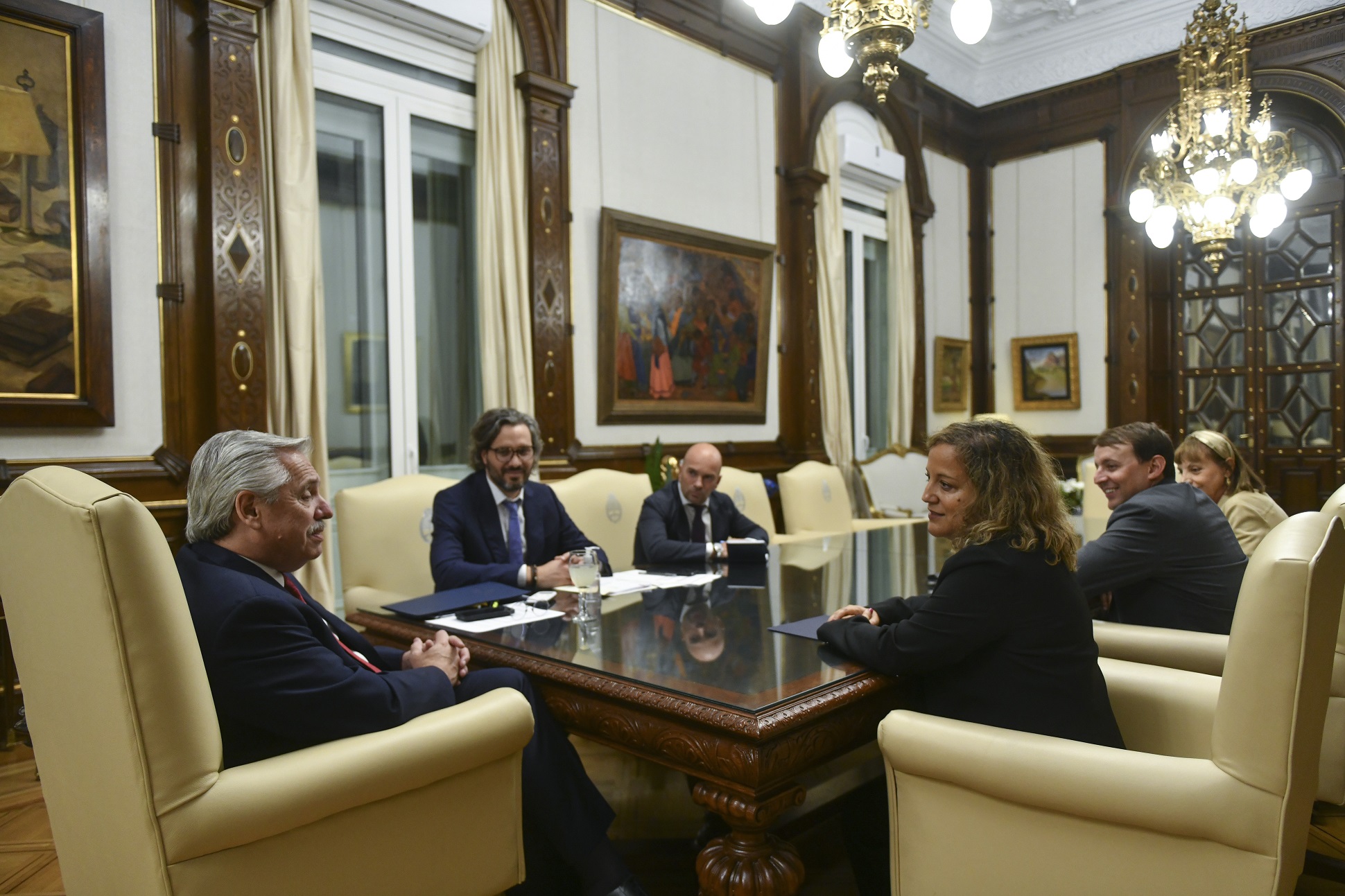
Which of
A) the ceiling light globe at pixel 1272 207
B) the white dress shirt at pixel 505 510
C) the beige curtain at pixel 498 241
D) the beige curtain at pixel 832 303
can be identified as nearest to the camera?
the white dress shirt at pixel 505 510

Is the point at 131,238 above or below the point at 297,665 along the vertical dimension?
above

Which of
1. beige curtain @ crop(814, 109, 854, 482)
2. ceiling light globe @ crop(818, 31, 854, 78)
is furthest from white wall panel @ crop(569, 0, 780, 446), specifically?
ceiling light globe @ crop(818, 31, 854, 78)

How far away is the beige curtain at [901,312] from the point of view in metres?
7.99

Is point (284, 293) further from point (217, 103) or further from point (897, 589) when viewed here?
point (897, 589)

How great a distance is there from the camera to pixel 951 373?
28.6 feet

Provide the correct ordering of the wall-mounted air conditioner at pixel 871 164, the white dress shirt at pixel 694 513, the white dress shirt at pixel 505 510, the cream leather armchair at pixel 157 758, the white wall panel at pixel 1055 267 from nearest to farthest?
the cream leather armchair at pixel 157 758
the white dress shirt at pixel 505 510
the white dress shirt at pixel 694 513
the wall-mounted air conditioner at pixel 871 164
the white wall panel at pixel 1055 267

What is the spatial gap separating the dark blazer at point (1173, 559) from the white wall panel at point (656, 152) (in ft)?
11.3

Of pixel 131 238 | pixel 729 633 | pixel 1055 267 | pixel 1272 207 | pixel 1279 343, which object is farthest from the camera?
pixel 1055 267

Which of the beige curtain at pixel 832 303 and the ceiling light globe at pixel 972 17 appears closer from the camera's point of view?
the ceiling light globe at pixel 972 17

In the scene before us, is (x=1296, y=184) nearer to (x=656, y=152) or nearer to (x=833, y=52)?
(x=833, y=52)

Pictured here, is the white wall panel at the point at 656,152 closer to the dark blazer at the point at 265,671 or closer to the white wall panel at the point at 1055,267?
the white wall panel at the point at 1055,267

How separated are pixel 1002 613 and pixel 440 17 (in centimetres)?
431

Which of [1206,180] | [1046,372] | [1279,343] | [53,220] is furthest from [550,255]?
[1279,343]

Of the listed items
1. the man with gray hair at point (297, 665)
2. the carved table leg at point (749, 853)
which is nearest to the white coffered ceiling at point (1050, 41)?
the man with gray hair at point (297, 665)
